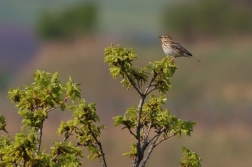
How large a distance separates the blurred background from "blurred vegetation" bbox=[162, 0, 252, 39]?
10 centimetres

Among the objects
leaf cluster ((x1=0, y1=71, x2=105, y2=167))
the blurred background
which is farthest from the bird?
the blurred background

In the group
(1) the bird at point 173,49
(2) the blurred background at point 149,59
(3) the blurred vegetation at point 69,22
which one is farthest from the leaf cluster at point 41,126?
(3) the blurred vegetation at point 69,22

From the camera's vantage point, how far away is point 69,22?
100 metres

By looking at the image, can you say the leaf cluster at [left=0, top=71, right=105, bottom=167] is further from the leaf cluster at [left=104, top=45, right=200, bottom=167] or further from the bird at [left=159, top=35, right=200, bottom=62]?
the bird at [left=159, top=35, right=200, bottom=62]

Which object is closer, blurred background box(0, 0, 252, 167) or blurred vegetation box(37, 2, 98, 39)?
blurred background box(0, 0, 252, 167)

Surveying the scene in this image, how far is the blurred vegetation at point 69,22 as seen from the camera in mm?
95312

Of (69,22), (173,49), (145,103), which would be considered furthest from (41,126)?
(69,22)

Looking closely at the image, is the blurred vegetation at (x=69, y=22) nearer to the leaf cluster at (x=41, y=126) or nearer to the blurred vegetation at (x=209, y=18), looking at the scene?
the blurred vegetation at (x=209, y=18)

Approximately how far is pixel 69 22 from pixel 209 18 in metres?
15.5

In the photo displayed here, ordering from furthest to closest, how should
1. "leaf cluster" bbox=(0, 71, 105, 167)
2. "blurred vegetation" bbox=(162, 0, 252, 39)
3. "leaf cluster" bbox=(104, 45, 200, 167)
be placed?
1. "blurred vegetation" bbox=(162, 0, 252, 39)
2. "leaf cluster" bbox=(104, 45, 200, 167)
3. "leaf cluster" bbox=(0, 71, 105, 167)

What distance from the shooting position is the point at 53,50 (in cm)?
8719

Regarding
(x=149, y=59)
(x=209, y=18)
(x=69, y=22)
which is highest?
(x=69, y=22)

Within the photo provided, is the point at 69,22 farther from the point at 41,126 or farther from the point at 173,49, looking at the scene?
the point at 41,126

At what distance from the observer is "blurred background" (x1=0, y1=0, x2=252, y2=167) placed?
58500 mm
